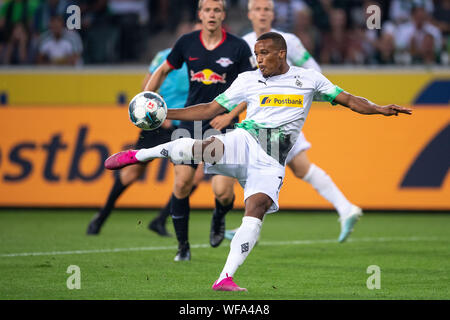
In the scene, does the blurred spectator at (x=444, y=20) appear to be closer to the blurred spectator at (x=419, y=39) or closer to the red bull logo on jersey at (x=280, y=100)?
the blurred spectator at (x=419, y=39)

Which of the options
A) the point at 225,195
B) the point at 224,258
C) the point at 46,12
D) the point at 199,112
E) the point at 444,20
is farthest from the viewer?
the point at 46,12

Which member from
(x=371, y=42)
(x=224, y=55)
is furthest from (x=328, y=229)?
(x=371, y=42)

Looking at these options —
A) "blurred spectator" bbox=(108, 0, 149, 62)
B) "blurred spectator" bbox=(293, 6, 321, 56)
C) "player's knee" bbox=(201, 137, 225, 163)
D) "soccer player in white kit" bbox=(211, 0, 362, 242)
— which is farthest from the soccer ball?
"blurred spectator" bbox=(108, 0, 149, 62)

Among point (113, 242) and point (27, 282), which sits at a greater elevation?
point (27, 282)

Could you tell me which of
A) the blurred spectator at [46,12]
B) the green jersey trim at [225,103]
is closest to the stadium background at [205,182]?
the blurred spectator at [46,12]

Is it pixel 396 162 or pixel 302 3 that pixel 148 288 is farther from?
pixel 302 3

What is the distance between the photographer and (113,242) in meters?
10.0

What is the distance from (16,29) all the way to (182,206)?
31.8 feet

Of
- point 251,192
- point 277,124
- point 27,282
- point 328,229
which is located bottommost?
point 328,229

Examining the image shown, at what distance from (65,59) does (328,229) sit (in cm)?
703

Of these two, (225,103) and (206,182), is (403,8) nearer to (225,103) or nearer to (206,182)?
(206,182)

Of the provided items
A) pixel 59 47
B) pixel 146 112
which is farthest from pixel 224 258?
pixel 59 47

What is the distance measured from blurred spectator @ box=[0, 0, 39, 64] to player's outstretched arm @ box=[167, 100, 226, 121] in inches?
397

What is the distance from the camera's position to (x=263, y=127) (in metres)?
7.03
